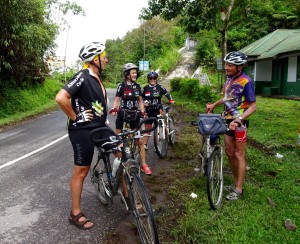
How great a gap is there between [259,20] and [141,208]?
3496cm

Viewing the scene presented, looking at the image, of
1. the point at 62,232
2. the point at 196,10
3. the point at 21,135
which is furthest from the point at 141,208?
the point at 196,10

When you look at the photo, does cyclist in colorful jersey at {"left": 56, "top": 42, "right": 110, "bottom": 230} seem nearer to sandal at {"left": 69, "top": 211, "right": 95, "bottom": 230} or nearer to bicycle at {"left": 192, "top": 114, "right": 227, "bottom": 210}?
sandal at {"left": 69, "top": 211, "right": 95, "bottom": 230}

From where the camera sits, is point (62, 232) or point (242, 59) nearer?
point (62, 232)

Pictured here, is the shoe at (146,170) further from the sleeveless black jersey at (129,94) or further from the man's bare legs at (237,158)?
the man's bare legs at (237,158)

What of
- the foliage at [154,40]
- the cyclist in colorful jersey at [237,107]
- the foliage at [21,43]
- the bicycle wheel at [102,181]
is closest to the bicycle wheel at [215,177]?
the cyclist in colorful jersey at [237,107]

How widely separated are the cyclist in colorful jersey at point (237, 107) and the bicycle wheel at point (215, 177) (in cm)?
25

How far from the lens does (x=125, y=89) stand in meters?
6.39

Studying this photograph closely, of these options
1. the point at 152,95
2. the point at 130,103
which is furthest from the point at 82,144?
the point at 152,95

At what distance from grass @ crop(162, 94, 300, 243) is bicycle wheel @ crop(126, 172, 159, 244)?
52cm

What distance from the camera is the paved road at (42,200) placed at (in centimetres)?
393

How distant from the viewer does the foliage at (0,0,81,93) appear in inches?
531

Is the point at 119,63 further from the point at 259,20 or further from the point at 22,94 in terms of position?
the point at 22,94

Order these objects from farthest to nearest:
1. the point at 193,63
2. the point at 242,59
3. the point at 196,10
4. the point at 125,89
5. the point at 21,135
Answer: the point at 193,63
the point at 196,10
the point at 21,135
the point at 125,89
the point at 242,59

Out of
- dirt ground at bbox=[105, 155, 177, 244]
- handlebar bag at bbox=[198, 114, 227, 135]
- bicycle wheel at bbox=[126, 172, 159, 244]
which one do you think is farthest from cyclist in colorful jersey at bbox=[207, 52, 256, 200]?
bicycle wheel at bbox=[126, 172, 159, 244]
